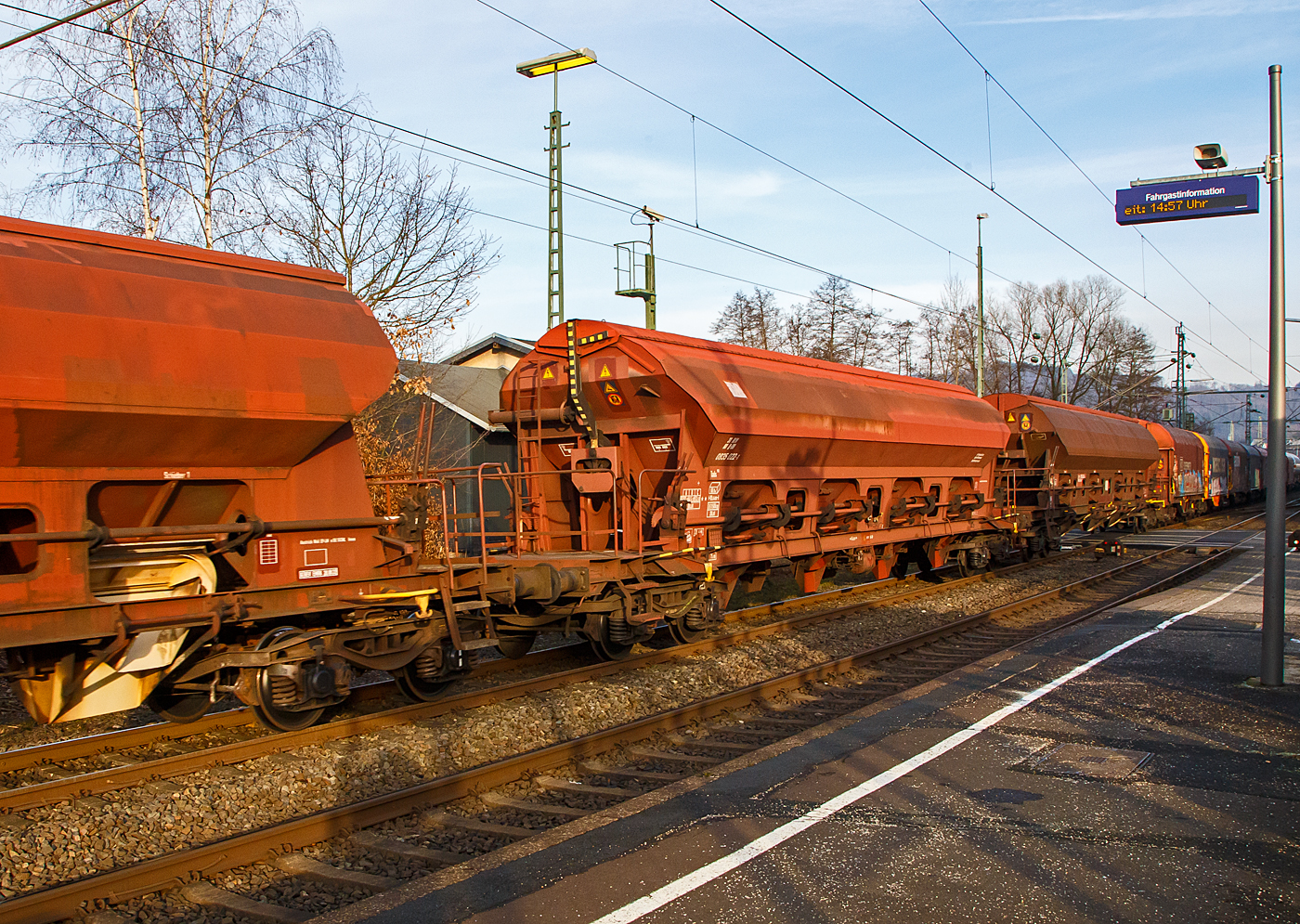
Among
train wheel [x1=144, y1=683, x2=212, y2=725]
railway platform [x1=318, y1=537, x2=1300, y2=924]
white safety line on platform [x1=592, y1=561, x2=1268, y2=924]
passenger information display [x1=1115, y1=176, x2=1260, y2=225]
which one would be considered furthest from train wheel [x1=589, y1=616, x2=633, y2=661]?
passenger information display [x1=1115, y1=176, x2=1260, y2=225]

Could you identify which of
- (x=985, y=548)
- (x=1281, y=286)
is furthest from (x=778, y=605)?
(x=1281, y=286)

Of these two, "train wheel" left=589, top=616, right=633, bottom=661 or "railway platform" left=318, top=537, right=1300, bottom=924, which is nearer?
"railway platform" left=318, top=537, right=1300, bottom=924

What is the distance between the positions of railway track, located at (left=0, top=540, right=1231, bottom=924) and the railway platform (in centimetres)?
57

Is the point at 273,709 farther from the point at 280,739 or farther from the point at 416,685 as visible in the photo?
the point at 416,685

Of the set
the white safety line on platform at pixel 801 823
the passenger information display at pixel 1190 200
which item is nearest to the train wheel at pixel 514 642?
the white safety line on platform at pixel 801 823

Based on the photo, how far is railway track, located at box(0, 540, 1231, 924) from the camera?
194 inches

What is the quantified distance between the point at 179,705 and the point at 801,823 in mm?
5293

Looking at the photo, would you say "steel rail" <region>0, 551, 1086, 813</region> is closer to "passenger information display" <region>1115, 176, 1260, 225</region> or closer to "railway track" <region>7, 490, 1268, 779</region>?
"railway track" <region>7, 490, 1268, 779</region>

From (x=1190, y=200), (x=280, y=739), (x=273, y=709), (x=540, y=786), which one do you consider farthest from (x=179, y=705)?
(x=1190, y=200)

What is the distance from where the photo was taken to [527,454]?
1138cm

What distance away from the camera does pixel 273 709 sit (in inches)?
285

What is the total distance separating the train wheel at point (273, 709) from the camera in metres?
7.03

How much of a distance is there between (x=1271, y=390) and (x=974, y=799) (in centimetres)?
543

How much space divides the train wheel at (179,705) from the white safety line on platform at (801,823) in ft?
15.5
